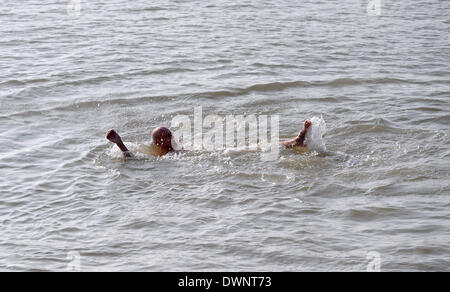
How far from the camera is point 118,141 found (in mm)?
7953

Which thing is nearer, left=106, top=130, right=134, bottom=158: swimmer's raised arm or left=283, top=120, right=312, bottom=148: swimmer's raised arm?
left=106, top=130, right=134, bottom=158: swimmer's raised arm

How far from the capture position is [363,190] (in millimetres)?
7203

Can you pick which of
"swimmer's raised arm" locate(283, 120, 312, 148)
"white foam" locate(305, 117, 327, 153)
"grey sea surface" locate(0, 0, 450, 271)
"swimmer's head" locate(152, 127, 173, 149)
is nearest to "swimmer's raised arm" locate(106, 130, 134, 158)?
"grey sea surface" locate(0, 0, 450, 271)

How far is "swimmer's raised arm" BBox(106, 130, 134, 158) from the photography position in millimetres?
7858

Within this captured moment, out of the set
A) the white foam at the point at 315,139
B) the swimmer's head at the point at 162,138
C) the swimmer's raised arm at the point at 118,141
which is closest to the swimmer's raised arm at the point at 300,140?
the white foam at the point at 315,139

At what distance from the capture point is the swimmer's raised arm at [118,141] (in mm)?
7858

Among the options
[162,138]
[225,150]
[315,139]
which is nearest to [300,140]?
[315,139]

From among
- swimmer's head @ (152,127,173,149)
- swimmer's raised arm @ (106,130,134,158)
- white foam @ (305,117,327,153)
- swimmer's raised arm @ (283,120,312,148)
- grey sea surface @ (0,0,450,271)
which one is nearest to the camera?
grey sea surface @ (0,0,450,271)

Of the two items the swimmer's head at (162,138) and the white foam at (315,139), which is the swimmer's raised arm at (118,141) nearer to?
the swimmer's head at (162,138)

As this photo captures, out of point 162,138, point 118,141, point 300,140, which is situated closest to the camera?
point 118,141

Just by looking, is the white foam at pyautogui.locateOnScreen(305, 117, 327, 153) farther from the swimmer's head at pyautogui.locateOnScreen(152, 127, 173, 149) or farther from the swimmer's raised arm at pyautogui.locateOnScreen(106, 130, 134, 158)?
the swimmer's raised arm at pyautogui.locateOnScreen(106, 130, 134, 158)

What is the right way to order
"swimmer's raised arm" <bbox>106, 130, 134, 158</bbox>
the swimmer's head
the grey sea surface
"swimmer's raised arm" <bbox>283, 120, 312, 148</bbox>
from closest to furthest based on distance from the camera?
the grey sea surface, "swimmer's raised arm" <bbox>106, 130, 134, 158</bbox>, "swimmer's raised arm" <bbox>283, 120, 312, 148</bbox>, the swimmer's head

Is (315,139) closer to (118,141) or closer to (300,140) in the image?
(300,140)

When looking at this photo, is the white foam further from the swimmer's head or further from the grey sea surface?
the swimmer's head
